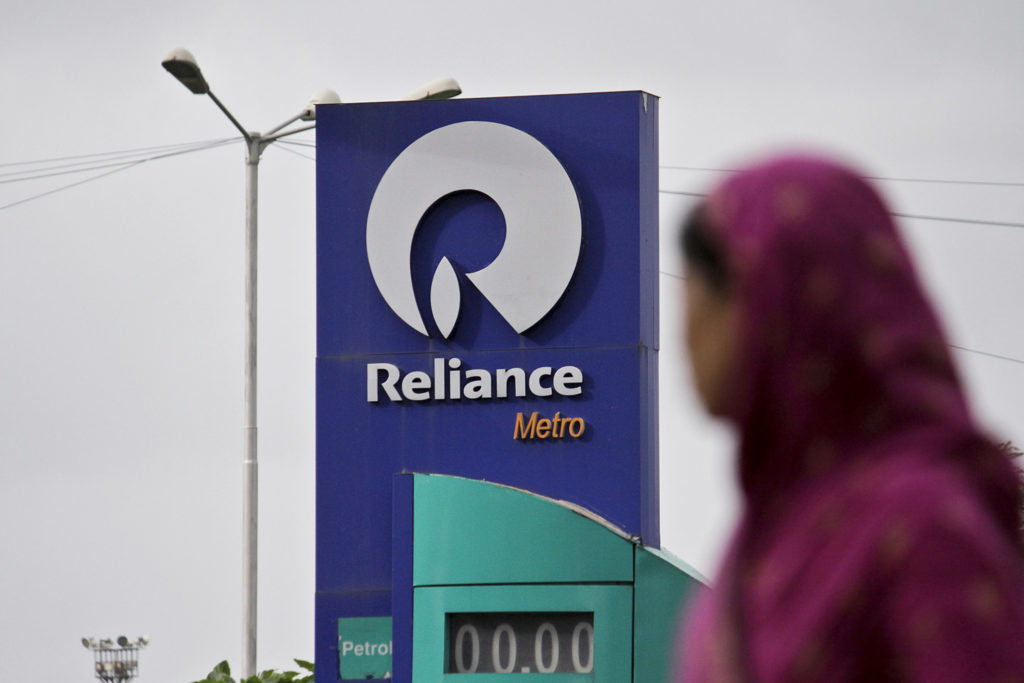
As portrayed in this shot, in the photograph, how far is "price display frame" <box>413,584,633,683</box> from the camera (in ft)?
39.5

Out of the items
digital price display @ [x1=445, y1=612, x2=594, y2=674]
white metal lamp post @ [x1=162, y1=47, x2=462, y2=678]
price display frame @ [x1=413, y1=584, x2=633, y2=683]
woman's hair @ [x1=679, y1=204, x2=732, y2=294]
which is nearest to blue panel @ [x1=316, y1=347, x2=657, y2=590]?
price display frame @ [x1=413, y1=584, x2=633, y2=683]

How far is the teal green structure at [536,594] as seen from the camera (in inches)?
474

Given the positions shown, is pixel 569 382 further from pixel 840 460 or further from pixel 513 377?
pixel 840 460

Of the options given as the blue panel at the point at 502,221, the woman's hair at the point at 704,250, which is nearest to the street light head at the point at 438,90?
the blue panel at the point at 502,221

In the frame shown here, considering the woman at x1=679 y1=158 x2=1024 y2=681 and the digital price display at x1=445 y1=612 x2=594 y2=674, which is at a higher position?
the woman at x1=679 y1=158 x2=1024 y2=681

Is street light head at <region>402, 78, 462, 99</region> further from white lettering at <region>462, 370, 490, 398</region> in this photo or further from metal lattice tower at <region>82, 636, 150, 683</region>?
metal lattice tower at <region>82, 636, 150, 683</region>

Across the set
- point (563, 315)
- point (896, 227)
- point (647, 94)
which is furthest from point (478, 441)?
point (896, 227)

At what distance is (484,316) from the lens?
511 inches

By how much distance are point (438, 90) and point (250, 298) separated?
13.6 feet

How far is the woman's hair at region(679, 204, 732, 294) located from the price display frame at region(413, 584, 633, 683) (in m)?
10.4

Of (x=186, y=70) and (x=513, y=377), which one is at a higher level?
(x=186, y=70)

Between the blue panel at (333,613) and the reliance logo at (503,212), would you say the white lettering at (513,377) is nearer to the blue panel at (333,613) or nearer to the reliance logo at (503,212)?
the reliance logo at (503,212)

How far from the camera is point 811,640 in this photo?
5.43 feet

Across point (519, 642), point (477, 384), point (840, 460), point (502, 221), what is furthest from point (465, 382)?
point (840, 460)
